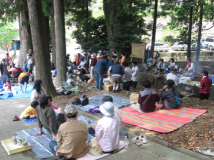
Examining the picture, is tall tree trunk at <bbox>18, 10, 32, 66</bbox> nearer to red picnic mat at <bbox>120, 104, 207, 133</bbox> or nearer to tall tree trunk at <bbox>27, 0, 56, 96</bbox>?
tall tree trunk at <bbox>27, 0, 56, 96</bbox>

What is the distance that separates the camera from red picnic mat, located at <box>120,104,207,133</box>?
19.2ft

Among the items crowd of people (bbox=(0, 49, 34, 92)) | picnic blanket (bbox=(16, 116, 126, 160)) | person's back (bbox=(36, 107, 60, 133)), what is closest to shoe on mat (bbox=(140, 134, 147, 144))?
picnic blanket (bbox=(16, 116, 126, 160))

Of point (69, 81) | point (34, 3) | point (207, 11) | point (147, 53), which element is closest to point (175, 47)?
point (147, 53)

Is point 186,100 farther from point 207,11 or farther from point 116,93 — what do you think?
point 207,11

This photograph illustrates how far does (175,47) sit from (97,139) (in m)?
27.3

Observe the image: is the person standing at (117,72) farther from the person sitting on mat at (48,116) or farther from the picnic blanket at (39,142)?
the person sitting on mat at (48,116)

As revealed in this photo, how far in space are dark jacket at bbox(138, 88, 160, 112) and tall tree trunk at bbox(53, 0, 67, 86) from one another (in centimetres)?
626

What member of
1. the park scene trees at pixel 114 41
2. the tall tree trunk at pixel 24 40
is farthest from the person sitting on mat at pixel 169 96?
the tall tree trunk at pixel 24 40

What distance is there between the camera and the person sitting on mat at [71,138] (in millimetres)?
4008

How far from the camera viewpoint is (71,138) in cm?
398

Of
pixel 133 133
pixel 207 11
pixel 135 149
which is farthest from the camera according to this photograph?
pixel 207 11

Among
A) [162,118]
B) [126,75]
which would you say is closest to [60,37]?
[126,75]

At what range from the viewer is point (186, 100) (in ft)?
28.2

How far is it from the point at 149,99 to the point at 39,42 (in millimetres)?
5810
